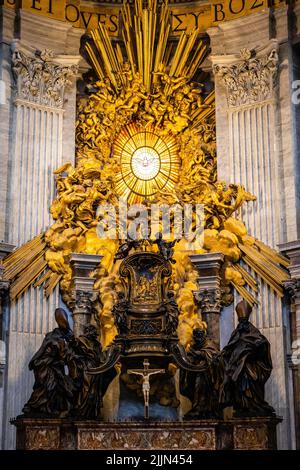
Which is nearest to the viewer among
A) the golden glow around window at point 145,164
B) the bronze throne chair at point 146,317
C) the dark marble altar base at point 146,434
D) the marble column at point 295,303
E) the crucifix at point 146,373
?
the dark marble altar base at point 146,434

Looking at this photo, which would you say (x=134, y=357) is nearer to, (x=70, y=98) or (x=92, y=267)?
(x=92, y=267)

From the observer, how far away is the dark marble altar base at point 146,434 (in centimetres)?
1409

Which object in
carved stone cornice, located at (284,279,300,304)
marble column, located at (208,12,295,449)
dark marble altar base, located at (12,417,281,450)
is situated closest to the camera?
dark marble altar base, located at (12,417,281,450)

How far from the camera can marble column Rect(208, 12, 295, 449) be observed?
52.9ft

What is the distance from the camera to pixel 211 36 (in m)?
17.9

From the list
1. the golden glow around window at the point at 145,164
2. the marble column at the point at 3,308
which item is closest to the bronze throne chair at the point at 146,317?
the marble column at the point at 3,308

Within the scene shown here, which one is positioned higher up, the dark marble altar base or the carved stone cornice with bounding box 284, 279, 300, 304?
the carved stone cornice with bounding box 284, 279, 300, 304

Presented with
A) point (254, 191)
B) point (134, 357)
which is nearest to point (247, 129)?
point (254, 191)

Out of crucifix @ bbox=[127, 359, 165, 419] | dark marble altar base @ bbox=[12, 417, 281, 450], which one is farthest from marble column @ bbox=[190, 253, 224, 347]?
dark marble altar base @ bbox=[12, 417, 281, 450]

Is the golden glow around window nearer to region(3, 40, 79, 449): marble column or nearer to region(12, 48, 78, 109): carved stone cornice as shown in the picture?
region(3, 40, 79, 449): marble column

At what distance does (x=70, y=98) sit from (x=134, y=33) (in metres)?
1.85

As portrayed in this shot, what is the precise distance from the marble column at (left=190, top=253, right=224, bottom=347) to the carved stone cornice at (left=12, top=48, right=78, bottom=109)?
13.0 feet

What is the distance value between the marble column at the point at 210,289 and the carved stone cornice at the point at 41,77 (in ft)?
13.0

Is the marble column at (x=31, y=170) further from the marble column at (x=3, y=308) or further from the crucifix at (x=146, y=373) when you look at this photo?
the crucifix at (x=146, y=373)
